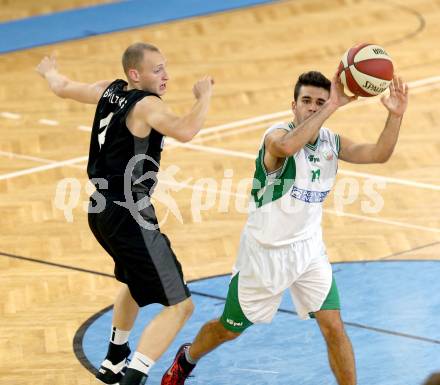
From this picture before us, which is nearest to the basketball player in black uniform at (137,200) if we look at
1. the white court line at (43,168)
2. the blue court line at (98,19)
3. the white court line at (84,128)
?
the white court line at (43,168)

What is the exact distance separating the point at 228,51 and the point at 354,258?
7.27m

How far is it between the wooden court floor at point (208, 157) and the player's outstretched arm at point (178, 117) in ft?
6.23

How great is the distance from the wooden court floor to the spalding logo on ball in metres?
2.60

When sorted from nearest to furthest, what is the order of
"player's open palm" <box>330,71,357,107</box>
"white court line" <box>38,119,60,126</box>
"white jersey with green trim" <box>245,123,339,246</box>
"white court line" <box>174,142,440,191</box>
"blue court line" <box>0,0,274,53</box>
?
1. "player's open palm" <box>330,71,357,107</box>
2. "white jersey with green trim" <box>245,123,339,246</box>
3. "white court line" <box>174,142,440,191</box>
4. "white court line" <box>38,119,60,126</box>
5. "blue court line" <box>0,0,274,53</box>

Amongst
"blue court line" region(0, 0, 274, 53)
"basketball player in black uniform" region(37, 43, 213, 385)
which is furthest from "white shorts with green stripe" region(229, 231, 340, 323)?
"blue court line" region(0, 0, 274, 53)

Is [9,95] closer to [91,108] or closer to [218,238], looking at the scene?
[91,108]

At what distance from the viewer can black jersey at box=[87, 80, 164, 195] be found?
718 centimetres

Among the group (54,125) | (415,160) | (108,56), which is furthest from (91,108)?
(415,160)

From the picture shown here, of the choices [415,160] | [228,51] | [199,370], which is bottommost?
[199,370]

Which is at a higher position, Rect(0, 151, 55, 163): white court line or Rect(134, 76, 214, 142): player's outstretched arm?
Rect(134, 76, 214, 142): player's outstretched arm

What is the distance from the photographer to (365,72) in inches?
279

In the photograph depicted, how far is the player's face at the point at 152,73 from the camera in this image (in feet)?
23.8

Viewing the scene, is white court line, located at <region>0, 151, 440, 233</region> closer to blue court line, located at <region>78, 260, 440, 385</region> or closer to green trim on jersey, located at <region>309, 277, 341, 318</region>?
blue court line, located at <region>78, 260, 440, 385</region>

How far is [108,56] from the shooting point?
16.6 metres
